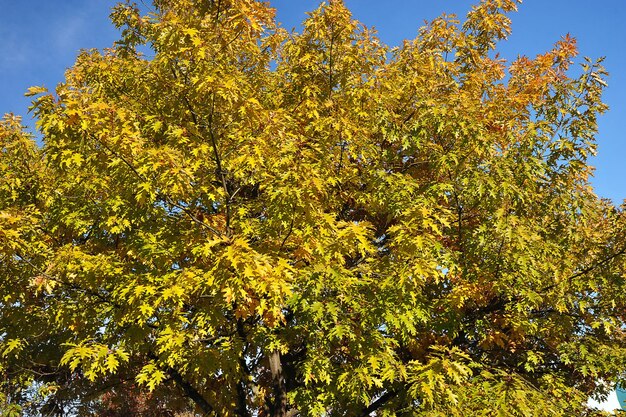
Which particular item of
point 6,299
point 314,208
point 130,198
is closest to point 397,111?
point 314,208

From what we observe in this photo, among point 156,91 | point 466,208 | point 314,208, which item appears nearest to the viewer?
A: point 314,208

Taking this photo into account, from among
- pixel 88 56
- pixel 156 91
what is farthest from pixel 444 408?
pixel 88 56

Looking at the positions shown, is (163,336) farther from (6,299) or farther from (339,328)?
(6,299)

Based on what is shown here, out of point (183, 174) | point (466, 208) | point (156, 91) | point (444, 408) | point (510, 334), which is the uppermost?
point (156, 91)

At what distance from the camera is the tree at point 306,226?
5754 mm

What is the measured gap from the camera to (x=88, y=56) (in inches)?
328

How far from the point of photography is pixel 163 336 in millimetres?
5617

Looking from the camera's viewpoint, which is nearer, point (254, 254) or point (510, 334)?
point (254, 254)

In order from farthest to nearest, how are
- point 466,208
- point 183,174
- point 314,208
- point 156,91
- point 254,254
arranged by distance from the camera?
1. point 466,208
2. point 156,91
3. point 314,208
4. point 183,174
5. point 254,254

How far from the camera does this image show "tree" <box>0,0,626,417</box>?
5.75 meters

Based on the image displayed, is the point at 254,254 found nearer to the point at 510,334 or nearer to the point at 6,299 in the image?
the point at 6,299

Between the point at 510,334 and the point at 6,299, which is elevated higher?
the point at 6,299

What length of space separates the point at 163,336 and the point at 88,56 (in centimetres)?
560

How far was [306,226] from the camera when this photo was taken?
579 centimetres
